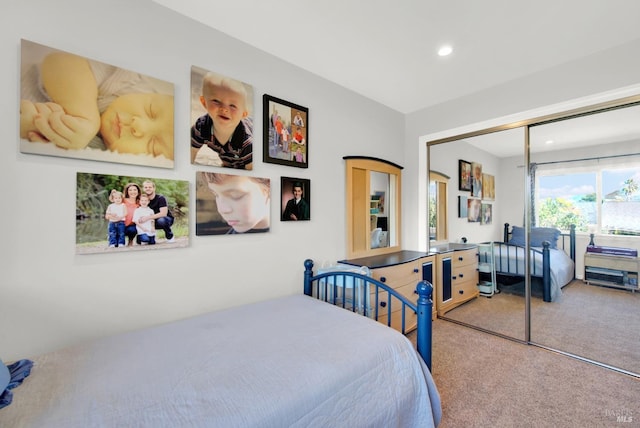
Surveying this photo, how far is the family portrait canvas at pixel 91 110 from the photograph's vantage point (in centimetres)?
132

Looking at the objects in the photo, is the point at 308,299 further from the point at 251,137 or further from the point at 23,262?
the point at 23,262

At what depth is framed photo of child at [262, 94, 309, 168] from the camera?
7.03 ft

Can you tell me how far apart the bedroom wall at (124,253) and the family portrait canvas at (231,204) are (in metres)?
0.06

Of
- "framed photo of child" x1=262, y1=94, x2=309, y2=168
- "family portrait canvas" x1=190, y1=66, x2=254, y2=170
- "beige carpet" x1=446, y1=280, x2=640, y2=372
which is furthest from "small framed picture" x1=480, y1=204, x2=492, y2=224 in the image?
"family portrait canvas" x1=190, y1=66, x2=254, y2=170

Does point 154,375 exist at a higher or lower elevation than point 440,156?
lower

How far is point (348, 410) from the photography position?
42.4 inches

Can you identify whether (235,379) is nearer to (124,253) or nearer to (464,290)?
(124,253)

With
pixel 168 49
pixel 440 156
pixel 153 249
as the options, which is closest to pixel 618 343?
pixel 440 156

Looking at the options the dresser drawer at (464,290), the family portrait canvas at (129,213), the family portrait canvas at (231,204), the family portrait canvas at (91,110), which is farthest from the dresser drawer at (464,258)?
the family portrait canvas at (91,110)

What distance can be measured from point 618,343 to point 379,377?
2454 mm

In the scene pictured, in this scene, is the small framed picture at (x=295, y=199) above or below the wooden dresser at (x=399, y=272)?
above

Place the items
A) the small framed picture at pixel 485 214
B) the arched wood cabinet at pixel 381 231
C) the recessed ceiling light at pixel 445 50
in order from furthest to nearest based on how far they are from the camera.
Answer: the small framed picture at pixel 485 214
the arched wood cabinet at pixel 381 231
the recessed ceiling light at pixel 445 50

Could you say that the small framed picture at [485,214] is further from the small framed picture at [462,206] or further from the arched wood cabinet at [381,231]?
the arched wood cabinet at [381,231]

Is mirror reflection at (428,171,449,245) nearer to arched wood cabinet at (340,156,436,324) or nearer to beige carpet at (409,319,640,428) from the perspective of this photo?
arched wood cabinet at (340,156,436,324)
